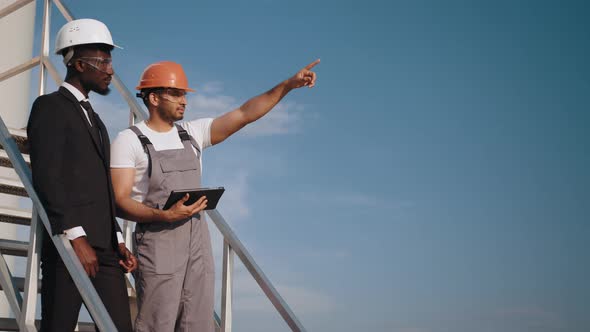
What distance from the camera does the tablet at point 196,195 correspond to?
10.5 feet

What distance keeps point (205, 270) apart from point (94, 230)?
0.62 metres

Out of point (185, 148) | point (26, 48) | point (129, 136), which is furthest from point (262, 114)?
point (26, 48)

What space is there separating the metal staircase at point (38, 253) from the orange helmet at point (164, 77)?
686 mm

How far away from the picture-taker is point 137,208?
3.21 meters

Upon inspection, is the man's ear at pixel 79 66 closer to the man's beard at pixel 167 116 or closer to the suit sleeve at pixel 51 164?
the suit sleeve at pixel 51 164

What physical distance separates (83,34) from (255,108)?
0.93 m

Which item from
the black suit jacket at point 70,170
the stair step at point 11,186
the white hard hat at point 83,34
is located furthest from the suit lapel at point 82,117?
the stair step at point 11,186

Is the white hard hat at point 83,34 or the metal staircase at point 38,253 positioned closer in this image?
the metal staircase at point 38,253

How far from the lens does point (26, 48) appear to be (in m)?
7.29

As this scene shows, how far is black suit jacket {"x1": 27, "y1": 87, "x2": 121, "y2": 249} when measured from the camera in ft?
9.48

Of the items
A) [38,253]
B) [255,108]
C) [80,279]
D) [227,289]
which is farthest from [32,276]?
[255,108]

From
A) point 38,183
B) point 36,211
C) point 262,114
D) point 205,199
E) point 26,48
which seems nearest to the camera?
point 38,183

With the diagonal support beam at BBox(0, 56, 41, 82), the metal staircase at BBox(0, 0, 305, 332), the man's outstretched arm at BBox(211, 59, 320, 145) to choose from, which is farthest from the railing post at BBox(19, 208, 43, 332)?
the diagonal support beam at BBox(0, 56, 41, 82)

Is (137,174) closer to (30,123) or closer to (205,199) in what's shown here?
(205,199)
